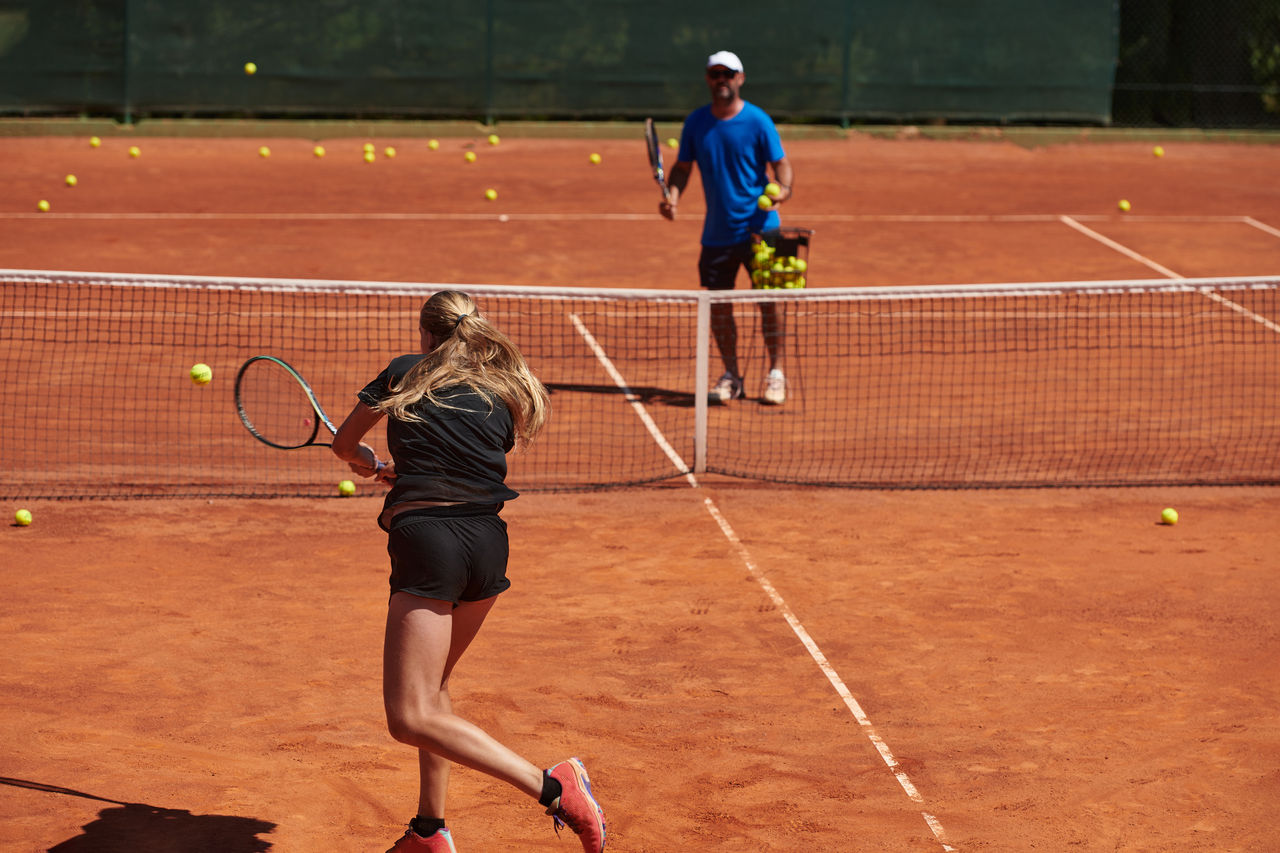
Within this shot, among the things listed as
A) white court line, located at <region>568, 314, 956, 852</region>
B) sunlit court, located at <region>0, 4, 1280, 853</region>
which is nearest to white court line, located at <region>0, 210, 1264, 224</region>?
sunlit court, located at <region>0, 4, 1280, 853</region>

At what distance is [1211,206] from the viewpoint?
61.1 ft

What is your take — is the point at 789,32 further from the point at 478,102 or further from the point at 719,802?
the point at 719,802

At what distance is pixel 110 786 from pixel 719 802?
2075 millimetres

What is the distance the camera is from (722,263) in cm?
1027

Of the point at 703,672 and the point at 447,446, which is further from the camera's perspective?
the point at 703,672

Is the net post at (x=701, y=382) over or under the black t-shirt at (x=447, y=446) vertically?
under

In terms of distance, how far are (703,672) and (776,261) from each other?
442 cm

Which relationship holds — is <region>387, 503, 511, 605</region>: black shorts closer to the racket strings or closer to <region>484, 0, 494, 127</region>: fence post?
the racket strings

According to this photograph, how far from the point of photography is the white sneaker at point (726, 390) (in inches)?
412

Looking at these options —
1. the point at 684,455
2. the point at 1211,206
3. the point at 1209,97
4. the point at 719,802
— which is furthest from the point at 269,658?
the point at 1209,97

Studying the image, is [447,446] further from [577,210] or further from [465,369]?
[577,210]

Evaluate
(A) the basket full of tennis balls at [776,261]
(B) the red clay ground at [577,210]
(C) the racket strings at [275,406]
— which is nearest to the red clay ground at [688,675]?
(C) the racket strings at [275,406]

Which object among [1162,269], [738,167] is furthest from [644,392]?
[1162,269]

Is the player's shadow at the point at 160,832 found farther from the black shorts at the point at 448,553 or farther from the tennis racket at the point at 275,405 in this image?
the tennis racket at the point at 275,405
